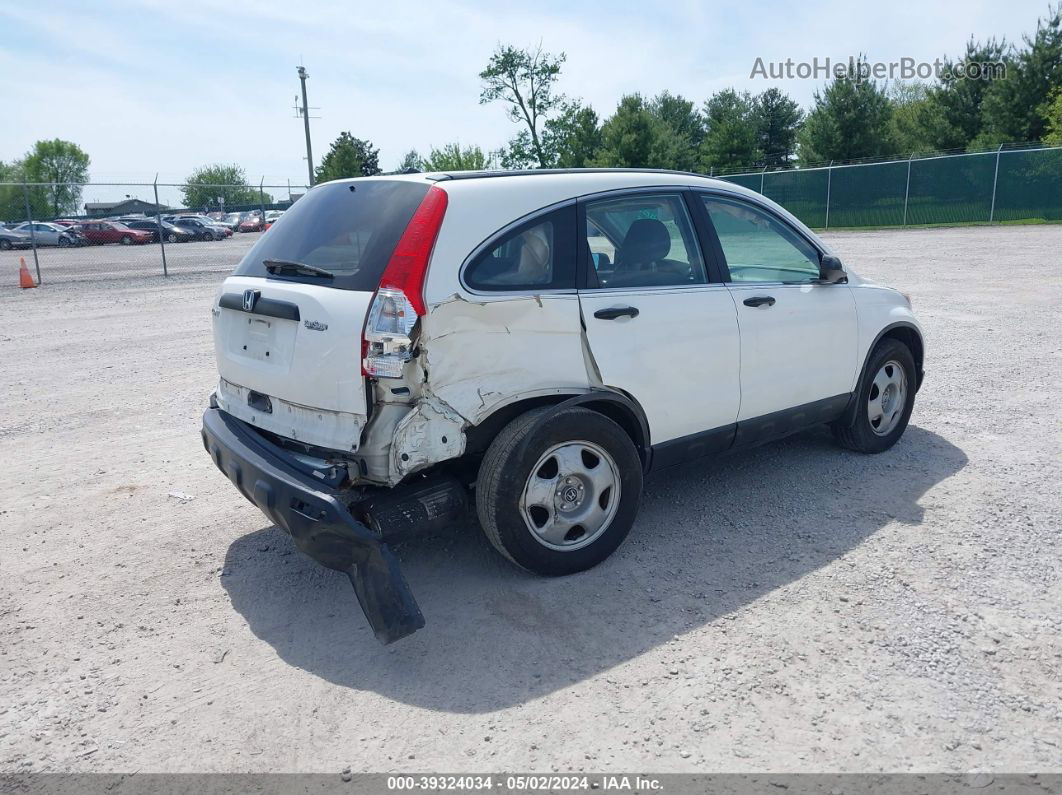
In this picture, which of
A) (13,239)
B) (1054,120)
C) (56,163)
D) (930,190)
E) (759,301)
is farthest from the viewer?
(56,163)

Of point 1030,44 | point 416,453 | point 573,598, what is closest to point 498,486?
point 416,453

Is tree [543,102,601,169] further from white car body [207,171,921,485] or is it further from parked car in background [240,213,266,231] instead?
white car body [207,171,921,485]

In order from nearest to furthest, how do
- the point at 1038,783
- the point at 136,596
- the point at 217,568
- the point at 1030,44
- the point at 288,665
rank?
1. the point at 1038,783
2. the point at 288,665
3. the point at 136,596
4. the point at 217,568
5. the point at 1030,44

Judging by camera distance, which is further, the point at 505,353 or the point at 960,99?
the point at 960,99

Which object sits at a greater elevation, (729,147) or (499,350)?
(729,147)

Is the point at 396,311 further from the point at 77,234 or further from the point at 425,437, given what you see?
the point at 77,234

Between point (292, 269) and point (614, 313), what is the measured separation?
4.93ft

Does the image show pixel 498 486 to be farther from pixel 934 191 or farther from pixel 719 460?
pixel 934 191

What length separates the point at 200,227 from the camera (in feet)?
145

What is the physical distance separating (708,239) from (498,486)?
1.88 metres

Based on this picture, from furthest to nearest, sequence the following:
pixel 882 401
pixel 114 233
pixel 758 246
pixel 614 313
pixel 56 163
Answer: pixel 56 163
pixel 114 233
pixel 882 401
pixel 758 246
pixel 614 313

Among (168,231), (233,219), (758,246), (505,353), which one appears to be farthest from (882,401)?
(233,219)

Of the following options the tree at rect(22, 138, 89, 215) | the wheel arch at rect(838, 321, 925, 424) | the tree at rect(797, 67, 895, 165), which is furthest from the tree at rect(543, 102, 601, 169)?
the tree at rect(22, 138, 89, 215)

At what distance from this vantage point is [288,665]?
131 inches
